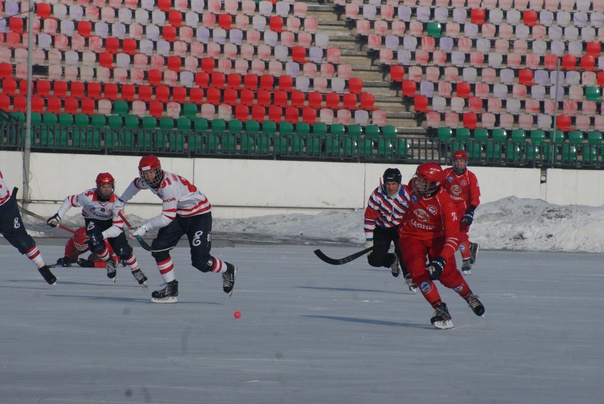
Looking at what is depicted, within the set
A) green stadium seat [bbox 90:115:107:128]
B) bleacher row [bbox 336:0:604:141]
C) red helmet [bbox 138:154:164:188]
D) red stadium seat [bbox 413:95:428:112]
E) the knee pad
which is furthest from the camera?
bleacher row [bbox 336:0:604:141]

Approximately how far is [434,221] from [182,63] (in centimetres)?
2251

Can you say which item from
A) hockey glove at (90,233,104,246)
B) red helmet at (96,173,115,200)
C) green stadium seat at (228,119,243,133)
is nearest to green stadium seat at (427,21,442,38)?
green stadium seat at (228,119,243,133)

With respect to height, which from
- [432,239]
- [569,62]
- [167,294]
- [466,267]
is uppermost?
[569,62]

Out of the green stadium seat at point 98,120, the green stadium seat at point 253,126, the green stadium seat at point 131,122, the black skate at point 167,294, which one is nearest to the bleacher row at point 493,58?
the green stadium seat at point 253,126

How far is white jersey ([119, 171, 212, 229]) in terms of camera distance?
1102 centimetres

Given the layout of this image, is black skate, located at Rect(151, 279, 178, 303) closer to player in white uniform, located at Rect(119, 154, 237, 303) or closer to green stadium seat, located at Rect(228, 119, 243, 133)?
player in white uniform, located at Rect(119, 154, 237, 303)

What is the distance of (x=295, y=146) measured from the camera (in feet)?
88.7

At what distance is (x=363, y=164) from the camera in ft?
88.0

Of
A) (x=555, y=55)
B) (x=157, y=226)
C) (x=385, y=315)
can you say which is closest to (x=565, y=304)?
(x=385, y=315)

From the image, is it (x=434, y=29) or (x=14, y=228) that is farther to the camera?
(x=434, y=29)

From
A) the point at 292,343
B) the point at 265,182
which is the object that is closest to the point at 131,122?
the point at 265,182

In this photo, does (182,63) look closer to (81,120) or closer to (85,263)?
(81,120)

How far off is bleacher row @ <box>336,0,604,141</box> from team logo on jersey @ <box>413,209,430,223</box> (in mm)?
20585

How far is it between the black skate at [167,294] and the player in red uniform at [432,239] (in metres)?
2.73
